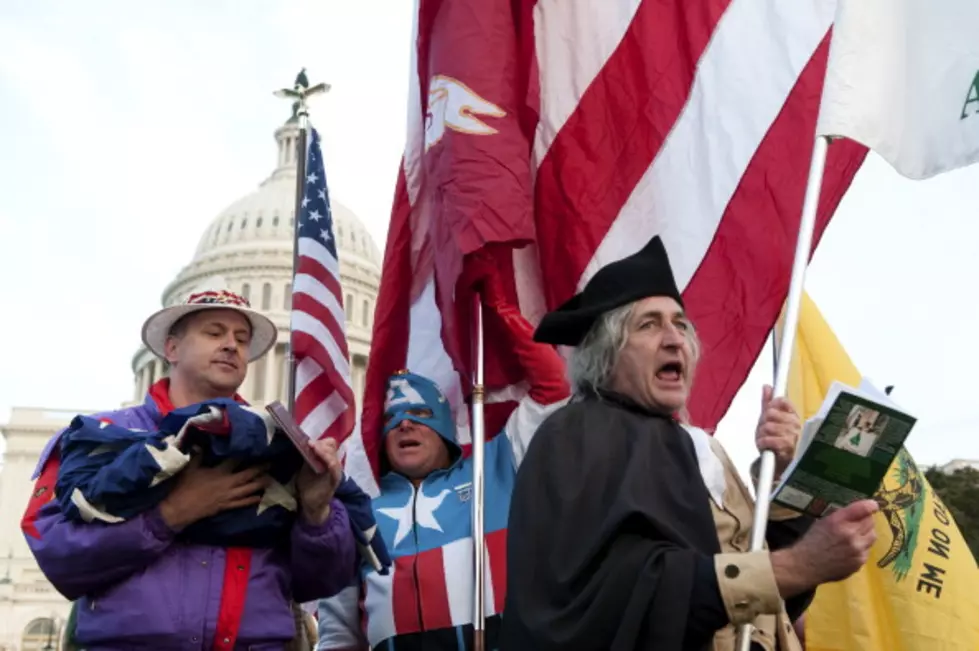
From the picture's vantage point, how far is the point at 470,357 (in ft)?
15.9

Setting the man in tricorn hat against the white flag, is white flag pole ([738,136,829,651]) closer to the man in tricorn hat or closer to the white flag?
the man in tricorn hat

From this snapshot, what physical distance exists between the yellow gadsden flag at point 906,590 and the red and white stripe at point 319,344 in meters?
3.16

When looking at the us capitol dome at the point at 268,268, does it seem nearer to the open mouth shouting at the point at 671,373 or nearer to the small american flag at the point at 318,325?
the small american flag at the point at 318,325

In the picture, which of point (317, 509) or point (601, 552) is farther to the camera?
point (317, 509)

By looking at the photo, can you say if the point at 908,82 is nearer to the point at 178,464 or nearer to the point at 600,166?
the point at 600,166

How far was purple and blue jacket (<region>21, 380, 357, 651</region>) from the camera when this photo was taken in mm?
3305

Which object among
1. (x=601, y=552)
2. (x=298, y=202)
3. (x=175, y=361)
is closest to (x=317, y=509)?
(x=175, y=361)

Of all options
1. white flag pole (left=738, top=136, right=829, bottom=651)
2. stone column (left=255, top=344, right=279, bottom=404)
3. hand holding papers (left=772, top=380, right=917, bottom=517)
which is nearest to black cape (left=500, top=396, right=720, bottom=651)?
white flag pole (left=738, top=136, right=829, bottom=651)

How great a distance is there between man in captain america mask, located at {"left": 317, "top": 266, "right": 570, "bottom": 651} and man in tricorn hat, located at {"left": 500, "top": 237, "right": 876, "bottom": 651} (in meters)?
1.38

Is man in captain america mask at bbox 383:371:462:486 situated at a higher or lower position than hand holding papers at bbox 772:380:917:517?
higher

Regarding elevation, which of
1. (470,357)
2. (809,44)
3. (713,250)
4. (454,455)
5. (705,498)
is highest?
(809,44)

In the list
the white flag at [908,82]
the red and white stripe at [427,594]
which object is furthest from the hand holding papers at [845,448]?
the red and white stripe at [427,594]

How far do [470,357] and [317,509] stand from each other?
1488mm

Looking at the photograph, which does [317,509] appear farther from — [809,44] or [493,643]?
[809,44]
